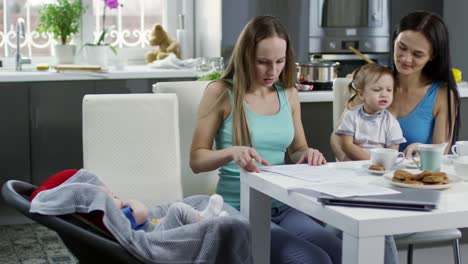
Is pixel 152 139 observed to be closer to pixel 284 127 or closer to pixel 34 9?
pixel 284 127

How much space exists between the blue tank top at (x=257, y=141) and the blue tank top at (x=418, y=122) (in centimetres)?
46

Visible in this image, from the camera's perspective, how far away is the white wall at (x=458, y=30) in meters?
5.42

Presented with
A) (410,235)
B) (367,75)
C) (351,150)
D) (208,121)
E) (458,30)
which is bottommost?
(410,235)

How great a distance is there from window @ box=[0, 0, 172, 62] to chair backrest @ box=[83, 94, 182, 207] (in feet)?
8.82

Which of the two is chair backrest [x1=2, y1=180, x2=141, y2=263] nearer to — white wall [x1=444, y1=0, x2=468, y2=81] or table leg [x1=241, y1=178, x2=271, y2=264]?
table leg [x1=241, y1=178, x2=271, y2=264]

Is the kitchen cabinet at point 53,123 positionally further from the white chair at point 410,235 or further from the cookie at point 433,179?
the cookie at point 433,179

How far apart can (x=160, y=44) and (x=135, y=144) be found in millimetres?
2705

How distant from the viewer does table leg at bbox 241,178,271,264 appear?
213cm

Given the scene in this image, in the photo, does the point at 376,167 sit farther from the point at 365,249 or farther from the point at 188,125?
the point at 188,125

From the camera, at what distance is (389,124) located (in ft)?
8.60

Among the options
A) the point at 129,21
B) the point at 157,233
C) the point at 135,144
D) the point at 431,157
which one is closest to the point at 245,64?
the point at 135,144

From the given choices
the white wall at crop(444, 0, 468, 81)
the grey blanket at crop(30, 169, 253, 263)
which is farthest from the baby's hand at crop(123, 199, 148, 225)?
the white wall at crop(444, 0, 468, 81)

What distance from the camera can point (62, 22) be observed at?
4.83 metres

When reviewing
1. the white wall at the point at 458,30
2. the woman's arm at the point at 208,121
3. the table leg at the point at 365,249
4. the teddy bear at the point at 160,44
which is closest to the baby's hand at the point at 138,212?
the woman's arm at the point at 208,121
